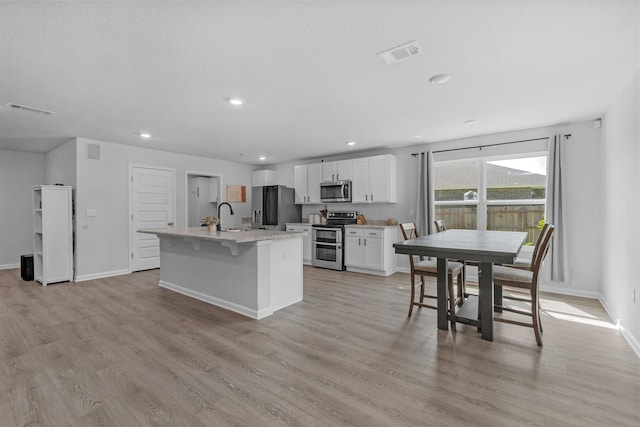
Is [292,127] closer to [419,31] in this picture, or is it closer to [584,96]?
[419,31]

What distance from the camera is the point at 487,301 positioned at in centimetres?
270

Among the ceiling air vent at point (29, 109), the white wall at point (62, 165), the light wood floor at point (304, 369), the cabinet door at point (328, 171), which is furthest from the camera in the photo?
the cabinet door at point (328, 171)

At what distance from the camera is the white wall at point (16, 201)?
6.04 meters

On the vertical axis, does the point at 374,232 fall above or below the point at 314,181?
below

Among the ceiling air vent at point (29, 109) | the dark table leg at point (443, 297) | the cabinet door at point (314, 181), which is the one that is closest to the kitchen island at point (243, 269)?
the dark table leg at point (443, 297)

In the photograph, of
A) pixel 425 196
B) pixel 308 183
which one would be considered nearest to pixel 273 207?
pixel 308 183

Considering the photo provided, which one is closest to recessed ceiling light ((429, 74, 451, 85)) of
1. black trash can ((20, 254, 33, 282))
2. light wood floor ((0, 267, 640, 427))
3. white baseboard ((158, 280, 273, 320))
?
light wood floor ((0, 267, 640, 427))

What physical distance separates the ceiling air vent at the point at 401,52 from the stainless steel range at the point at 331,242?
12.5 feet

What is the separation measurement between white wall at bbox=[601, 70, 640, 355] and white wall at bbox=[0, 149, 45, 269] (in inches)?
385

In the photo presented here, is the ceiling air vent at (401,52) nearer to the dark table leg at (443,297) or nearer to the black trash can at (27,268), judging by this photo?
the dark table leg at (443,297)

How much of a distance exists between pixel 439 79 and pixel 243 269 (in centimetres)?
283

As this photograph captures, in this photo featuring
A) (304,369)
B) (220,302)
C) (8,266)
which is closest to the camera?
(304,369)

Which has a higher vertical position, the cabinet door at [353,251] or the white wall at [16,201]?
the white wall at [16,201]

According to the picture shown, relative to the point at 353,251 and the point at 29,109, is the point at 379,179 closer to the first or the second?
the point at 353,251
